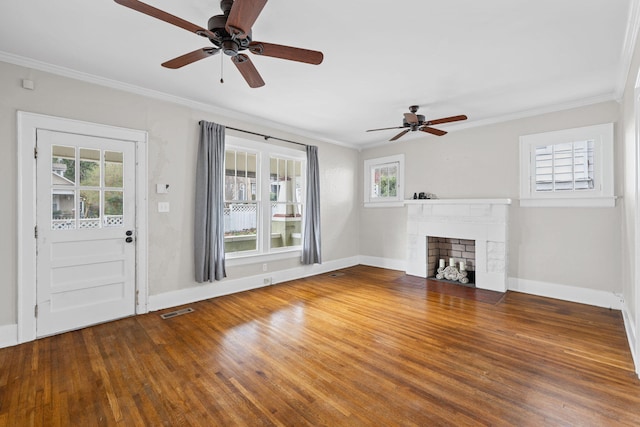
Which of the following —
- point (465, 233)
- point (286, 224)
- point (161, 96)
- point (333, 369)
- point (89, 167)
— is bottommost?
point (333, 369)

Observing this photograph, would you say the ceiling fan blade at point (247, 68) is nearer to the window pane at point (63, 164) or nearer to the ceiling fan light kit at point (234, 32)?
the ceiling fan light kit at point (234, 32)

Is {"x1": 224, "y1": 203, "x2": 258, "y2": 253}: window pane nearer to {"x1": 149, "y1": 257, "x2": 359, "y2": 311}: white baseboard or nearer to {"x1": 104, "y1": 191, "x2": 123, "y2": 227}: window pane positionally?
{"x1": 149, "y1": 257, "x2": 359, "y2": 311}: white baseboard

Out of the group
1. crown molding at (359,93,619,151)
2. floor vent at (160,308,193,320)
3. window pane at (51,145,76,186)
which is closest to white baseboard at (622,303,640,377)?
crown molding at (359,93,619,151)

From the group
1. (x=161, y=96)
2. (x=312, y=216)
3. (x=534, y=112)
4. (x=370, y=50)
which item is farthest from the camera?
(x=312, y=216)

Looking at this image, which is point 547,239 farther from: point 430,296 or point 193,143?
point 193,143

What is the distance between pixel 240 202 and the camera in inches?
187

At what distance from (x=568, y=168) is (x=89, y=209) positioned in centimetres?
614

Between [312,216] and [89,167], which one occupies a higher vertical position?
[89,167]

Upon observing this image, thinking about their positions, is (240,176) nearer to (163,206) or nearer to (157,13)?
(163,206)

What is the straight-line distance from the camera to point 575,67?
311 cm

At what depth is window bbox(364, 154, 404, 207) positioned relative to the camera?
616cm

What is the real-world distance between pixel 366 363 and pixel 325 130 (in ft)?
13.6

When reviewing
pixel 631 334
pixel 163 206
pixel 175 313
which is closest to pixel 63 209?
pixel 163 206

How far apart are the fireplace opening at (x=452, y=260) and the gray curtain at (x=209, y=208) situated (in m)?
3.69
